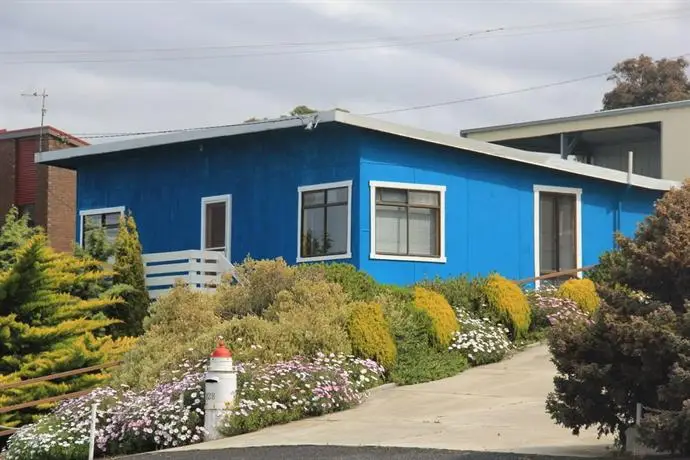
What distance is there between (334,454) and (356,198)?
10.5m

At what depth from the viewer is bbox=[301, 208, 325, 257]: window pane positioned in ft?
76.0

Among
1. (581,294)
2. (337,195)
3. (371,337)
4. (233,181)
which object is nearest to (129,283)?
(233,181)

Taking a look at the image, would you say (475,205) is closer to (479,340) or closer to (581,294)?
(581,294)

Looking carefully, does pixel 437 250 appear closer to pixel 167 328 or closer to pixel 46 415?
pixel 167 328

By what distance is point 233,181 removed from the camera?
81.3 ft

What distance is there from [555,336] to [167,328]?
905 centimetres

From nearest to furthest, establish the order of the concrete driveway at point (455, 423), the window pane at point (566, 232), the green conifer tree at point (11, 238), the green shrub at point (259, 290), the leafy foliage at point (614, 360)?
the leafy foliage at point (614, 360), the concrete driveway at point (455, 423), the green shrub at point (259, 290), the green conifer tree at point (11, 238), the window pane at point (566, 232)

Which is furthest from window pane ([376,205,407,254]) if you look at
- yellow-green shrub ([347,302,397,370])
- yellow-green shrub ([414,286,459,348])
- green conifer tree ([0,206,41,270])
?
green conifer tree ([0,206,41,270])

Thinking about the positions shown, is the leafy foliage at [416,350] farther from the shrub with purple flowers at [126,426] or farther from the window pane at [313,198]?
the window pane at [313,198]

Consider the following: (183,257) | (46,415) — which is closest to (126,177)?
(183,257)

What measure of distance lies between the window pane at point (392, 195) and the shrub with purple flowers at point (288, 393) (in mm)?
6394

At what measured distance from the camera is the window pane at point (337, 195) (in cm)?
2277

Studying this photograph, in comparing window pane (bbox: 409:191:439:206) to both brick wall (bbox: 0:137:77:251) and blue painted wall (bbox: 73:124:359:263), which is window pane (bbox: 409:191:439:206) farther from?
brick wall (bbox: 0:137:77:251)

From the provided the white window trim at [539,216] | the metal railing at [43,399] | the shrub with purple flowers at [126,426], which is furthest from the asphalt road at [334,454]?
the white window trim at [539,216]
